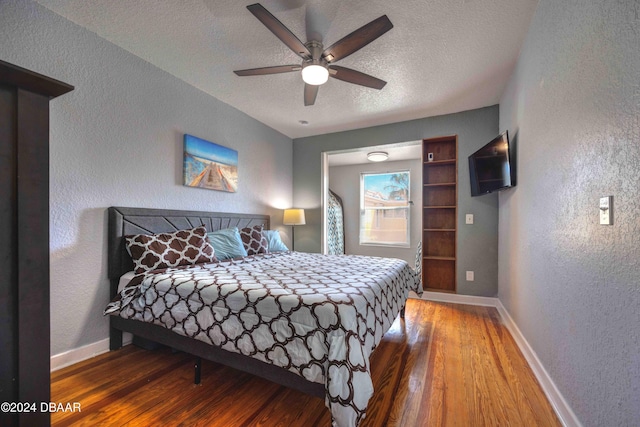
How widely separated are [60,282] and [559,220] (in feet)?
10.8

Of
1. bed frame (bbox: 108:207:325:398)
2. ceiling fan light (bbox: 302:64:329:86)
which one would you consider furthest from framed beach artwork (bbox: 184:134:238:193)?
ceiling fan light (bbox: 302:64:329:86)

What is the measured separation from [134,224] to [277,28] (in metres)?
1.95

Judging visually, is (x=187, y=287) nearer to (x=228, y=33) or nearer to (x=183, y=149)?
(x=183, y=149)

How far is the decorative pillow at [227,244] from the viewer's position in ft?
9.05

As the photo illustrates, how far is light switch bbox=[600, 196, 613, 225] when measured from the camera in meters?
1.04

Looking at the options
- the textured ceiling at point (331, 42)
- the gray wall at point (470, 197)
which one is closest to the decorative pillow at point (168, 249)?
the textured ceiling at point (331, 42)

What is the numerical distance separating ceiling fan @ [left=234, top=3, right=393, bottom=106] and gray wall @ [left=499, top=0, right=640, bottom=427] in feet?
3.31

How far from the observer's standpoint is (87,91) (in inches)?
81.0

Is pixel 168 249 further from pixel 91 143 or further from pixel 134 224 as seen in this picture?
pixel 91 143

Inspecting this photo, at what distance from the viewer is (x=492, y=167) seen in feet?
9.12

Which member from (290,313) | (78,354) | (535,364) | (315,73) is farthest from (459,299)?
(78,354)

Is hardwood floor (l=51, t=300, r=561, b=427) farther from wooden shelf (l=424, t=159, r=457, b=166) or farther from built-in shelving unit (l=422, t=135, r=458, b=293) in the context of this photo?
wooden shelf (l=424, t=159, r=457, b=166)

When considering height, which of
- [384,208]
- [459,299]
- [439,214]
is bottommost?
[459,299]

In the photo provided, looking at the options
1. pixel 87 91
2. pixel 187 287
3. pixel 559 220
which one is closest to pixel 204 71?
pixel 87 91
